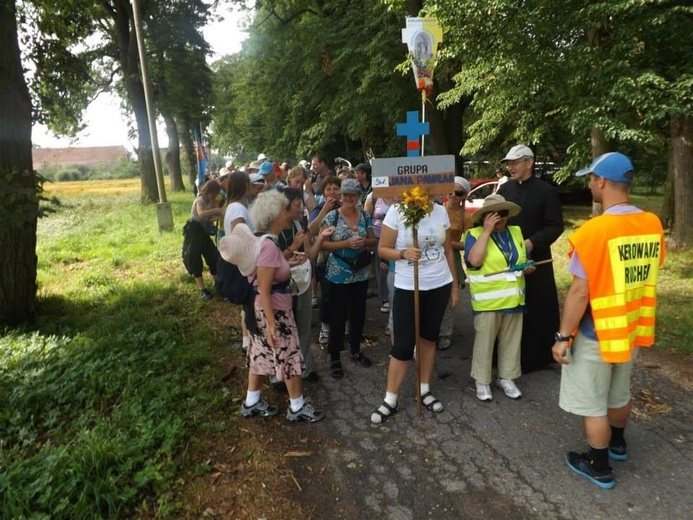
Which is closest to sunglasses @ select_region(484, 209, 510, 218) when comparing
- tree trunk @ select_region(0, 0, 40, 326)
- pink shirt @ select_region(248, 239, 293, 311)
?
pink shirt @ select_region(248, 239, 293, 311)

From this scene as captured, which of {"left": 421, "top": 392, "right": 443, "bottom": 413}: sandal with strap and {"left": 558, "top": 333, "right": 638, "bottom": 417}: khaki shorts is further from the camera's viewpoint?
{"left": 421, "top": 392, "right": 443, "bottom": 413}: sandal with strap

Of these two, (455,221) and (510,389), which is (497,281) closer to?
(510,389)

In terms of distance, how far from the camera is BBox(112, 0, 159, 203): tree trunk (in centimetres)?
1830

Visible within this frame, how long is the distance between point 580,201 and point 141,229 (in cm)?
1551

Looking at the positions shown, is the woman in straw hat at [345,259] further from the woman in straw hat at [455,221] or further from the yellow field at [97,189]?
the yellow field at [97,189]

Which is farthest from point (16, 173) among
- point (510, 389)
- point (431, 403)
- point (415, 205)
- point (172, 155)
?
point (172, 155)

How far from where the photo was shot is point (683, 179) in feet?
26.1

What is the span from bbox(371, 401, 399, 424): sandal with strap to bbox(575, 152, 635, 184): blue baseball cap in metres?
2.21

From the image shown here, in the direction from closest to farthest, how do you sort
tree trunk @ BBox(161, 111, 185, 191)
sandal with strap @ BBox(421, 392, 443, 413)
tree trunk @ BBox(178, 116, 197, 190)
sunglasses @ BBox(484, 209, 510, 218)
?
1. sunglasses @ BBox(484, 209, 510, 218)
2. sandal with strap @ BBox(421, 392, 443, 413)
3. tree trunk @ BBox(161, 111, 185, 191)
4. tree trunk @ BBox(178, 116, 197, 190)

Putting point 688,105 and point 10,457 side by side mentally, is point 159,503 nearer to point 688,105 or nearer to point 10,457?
point 10,457

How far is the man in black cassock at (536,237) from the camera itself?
152 inches

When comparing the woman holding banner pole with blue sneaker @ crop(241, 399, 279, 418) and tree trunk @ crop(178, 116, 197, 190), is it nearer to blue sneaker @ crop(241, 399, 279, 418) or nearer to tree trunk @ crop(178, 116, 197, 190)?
blue sneaker @ crop(241, 399, 279, 418)

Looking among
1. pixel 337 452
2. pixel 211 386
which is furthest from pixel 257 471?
pixel 211 386

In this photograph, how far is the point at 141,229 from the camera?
12797 millimetres
